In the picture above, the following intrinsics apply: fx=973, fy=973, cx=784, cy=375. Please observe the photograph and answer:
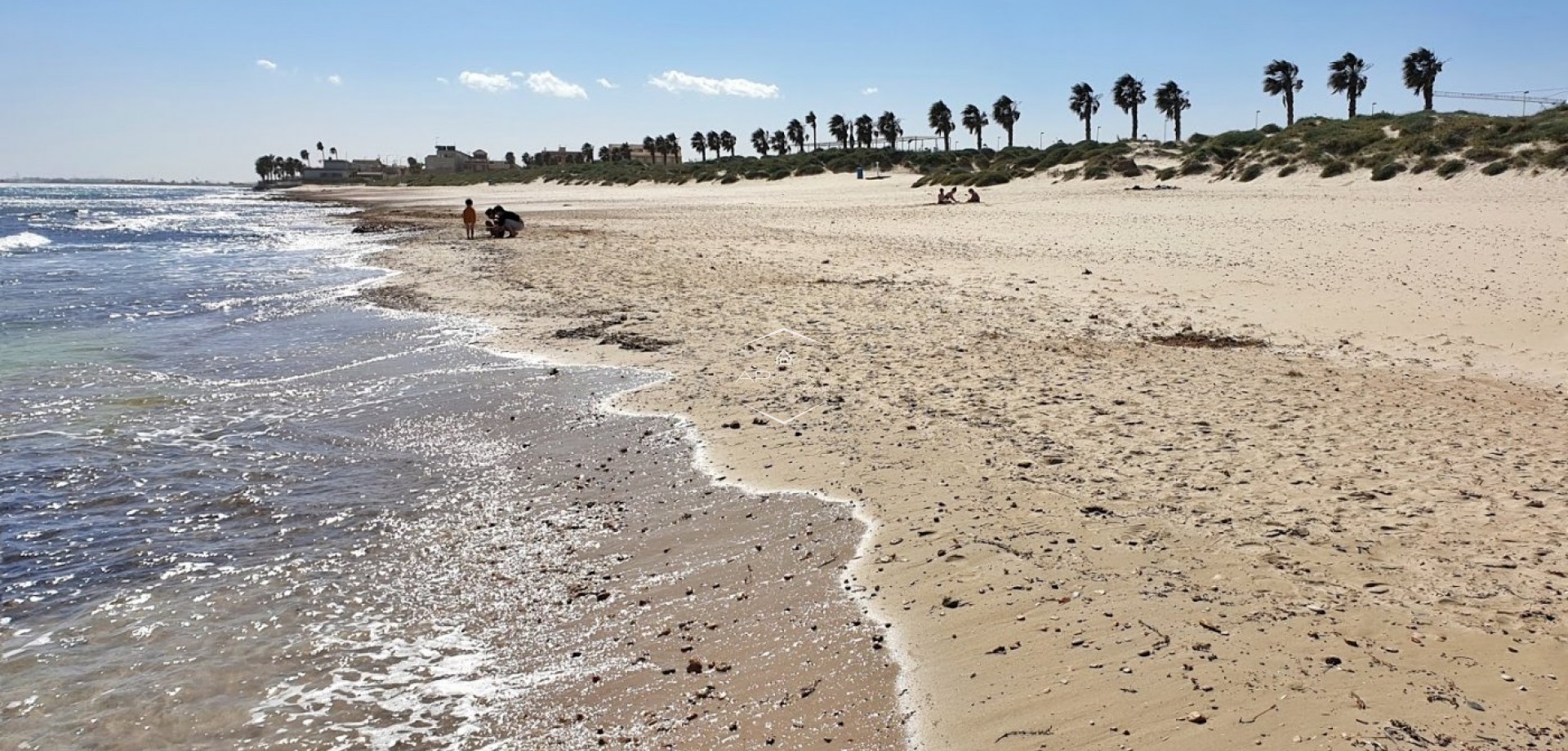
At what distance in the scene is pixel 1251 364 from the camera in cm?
884

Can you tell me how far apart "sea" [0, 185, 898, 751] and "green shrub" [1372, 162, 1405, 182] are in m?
25.1

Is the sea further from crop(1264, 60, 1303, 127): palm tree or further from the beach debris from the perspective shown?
crop(1264, 60, 1303, 127): palm tree

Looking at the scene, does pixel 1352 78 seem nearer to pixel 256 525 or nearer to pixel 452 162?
pixel 256 525

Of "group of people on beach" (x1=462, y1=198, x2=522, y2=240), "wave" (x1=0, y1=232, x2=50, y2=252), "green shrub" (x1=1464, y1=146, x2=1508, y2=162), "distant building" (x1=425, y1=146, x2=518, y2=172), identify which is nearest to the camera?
"green shrub" (x1=1464, y1=146, x2=1508, y2=162)

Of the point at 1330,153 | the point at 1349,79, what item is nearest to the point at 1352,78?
the point at 1349,79

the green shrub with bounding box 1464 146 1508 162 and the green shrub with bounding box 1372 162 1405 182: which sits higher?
the green shrub with bounding box 1464 146 1508 162

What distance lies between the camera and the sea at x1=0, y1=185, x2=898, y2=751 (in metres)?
3.93

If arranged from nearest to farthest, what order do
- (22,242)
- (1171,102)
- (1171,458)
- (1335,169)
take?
1. (1171,458)
2. (1335,169)
3. (22,242)
4. (1171,102)

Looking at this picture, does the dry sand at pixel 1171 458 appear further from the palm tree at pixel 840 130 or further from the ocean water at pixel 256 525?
the palm tree at pixel 840 130

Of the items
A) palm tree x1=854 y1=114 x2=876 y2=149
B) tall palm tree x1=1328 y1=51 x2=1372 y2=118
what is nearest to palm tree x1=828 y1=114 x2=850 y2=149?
palm tree x1=854 y1=114 x2=876 y2=149

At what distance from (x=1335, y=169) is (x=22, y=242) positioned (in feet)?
145

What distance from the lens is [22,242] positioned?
115ft

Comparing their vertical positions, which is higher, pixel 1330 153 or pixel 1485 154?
pixel 1330 153

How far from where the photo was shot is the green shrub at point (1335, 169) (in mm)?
28516
